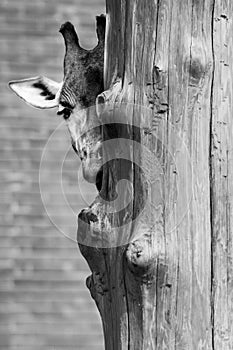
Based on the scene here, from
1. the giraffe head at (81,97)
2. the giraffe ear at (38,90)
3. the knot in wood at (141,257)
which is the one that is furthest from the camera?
the giraffe ear at (38,90)

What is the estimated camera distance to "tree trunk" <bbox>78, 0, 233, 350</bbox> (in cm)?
231

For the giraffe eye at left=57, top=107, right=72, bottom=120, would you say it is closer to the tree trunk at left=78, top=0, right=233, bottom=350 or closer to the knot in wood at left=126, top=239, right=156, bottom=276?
the tree trunk at left=78, top=0, right=233, bottom=350

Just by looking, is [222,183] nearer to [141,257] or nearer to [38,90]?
[141,257]

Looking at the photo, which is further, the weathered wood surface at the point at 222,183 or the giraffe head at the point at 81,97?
the giraffe head at the point at 81,97

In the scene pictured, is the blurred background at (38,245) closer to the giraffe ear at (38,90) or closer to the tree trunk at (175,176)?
the giraffe ear at (38,90)

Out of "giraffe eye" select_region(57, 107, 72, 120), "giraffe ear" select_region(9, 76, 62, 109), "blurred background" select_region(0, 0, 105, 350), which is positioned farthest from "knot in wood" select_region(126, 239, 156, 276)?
"blurred background" select_region(0, 0, 105, 350)

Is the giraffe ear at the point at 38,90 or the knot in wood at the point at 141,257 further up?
the giraffe ear at the point at 38,90

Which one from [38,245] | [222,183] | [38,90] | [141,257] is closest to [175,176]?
[222,183]

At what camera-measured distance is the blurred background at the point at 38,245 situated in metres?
6.41

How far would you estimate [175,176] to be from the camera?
2.35 metres

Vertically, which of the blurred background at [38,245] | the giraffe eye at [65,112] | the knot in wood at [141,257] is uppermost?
the giraffe eye at [65,112]

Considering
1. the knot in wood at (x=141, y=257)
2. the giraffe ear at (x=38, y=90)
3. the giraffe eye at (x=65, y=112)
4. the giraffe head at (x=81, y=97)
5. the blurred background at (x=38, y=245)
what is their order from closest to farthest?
1. the knot in wood at (x=141, y=257)
2. the giraffe head at (x=81, y=97)
3. the giraffe eye at (x=65, y=112)
4. the giraffe ear at (x=38, y=90)
5. the blurred background at (x=38, y=245)

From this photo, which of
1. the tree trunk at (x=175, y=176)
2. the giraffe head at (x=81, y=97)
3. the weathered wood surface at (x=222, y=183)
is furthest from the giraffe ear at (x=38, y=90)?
the weathered wood surface at (x=222, y=183)

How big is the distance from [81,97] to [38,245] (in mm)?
3721
